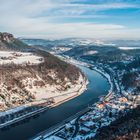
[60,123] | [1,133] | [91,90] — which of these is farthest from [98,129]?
[91,90]

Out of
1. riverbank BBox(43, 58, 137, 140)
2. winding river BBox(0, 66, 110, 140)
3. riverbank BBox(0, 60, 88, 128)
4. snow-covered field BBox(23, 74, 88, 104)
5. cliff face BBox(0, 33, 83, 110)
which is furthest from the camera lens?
snow-covered field BBox(23, 74, 88, 104)

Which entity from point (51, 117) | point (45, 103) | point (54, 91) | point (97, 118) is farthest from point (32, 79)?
point (97, 118)

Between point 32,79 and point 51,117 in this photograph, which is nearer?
point 51,117

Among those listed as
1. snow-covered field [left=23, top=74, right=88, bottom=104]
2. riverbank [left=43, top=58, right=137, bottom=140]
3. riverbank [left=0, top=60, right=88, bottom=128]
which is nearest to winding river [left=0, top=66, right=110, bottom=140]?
riverbank [left=0, top=60, right=88, bottom=128]

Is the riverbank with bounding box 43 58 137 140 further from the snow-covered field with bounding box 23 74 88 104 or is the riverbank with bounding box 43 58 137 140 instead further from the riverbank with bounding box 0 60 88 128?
the snow-covered field with bounding box 23 74 88 104

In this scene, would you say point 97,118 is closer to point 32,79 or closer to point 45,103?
point 45,103

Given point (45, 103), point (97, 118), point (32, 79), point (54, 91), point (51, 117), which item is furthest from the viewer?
point (32, 79)

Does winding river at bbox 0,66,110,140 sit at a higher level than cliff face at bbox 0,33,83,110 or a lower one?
lower

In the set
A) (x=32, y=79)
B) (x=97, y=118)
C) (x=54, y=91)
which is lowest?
(x=97, y=118)
